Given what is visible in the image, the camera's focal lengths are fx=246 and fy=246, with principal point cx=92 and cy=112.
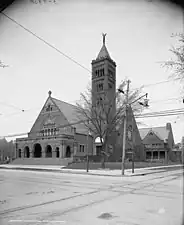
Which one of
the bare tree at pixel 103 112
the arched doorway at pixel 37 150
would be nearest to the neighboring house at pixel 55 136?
the arched doorway at pixel 37 150

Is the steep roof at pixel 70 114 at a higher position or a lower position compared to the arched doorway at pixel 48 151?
higher

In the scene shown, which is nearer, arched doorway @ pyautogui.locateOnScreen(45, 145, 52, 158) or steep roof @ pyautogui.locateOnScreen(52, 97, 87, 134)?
arched doorway @ pyautogui.locateOnScreen(45, 145, 52, 158)

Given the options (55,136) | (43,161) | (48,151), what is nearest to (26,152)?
(48,151)

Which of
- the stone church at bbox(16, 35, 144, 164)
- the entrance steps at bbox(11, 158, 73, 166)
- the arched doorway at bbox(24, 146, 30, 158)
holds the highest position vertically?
the stone church at bbox(16, 35, 144, 164)

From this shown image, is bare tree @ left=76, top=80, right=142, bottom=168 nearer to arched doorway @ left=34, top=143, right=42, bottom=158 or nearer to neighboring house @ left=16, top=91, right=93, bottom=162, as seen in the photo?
neighboring house @ left=16, top=91, right=93, bottom=162

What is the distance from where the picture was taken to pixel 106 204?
20.7 ft

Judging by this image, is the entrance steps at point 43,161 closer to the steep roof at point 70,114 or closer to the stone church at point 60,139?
the stone church at point 60,139

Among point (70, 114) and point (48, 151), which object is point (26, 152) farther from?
point (70, 114)

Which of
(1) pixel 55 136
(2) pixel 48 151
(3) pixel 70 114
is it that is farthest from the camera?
(3) pixel 70 114

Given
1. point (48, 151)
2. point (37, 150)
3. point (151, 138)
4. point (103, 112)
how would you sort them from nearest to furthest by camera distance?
point (103, 112)
point (48, 151)
point (37, 150)
point (151, 138)

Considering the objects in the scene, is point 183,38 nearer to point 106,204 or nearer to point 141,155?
point 106,204

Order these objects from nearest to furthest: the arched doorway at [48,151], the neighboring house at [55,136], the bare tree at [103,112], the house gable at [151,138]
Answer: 1. the bare tree at [103,112]
2. the neighboring house at [55,136]
3. the arched doorway at [48,151]
4. the house gable at [151,138]

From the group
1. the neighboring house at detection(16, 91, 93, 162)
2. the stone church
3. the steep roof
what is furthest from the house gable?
the steep roof

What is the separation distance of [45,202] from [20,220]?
1934 millimetres
